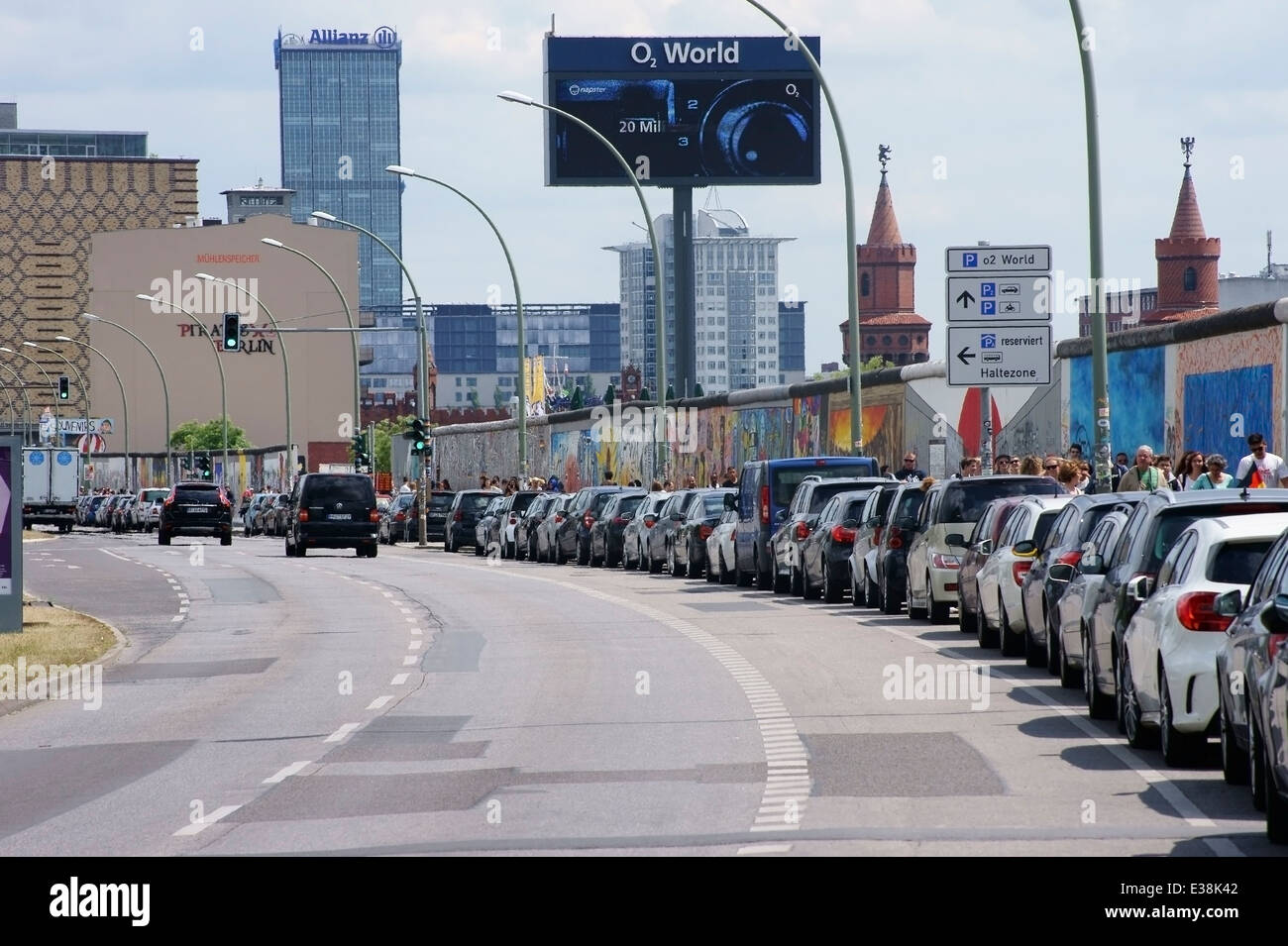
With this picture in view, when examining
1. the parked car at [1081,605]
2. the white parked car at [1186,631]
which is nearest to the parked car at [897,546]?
the parked car at [1081,605]

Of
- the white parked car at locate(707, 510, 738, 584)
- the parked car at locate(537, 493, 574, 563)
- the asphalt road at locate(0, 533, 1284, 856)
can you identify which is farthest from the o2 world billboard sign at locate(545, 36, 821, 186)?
the asphalt road at locate(0, 533, 1284, 856)

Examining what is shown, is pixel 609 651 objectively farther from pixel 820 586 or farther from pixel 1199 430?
pixel 1199 430

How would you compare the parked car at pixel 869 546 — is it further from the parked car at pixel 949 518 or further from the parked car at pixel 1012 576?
the parked car at pixel 1012 576

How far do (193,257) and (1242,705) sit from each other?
6275 inches

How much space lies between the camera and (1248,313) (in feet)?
103

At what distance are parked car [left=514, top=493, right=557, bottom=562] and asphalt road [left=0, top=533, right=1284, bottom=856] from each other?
2368cm

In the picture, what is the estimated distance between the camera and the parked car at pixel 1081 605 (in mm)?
16141

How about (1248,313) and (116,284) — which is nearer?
(1248,313)

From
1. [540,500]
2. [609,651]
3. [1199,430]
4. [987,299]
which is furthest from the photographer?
[540,500]

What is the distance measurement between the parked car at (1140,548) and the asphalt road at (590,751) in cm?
37

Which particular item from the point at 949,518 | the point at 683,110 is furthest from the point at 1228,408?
the point at 683,110

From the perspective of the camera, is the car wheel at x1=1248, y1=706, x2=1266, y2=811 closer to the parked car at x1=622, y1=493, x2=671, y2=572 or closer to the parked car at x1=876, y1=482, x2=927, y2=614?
the parked car at x1=876, y1=482, x2=927, y2=614

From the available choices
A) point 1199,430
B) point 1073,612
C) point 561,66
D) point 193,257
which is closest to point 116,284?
point 193,257

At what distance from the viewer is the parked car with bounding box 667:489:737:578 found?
38219 mm
